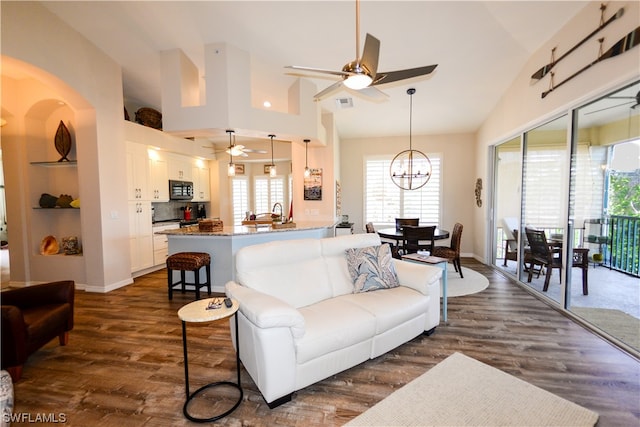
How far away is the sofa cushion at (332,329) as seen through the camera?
1931 millimetres

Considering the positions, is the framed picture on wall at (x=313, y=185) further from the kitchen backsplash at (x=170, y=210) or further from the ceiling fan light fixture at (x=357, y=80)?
the ceiling fan light fixture at (x=357, y=80)

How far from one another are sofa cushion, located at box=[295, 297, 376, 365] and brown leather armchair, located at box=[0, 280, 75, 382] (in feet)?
7.15

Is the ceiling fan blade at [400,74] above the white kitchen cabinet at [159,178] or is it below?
above

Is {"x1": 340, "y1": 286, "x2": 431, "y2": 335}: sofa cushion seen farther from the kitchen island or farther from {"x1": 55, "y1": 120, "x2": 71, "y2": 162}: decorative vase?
{"x1": 55, "y1": 120, "x2": 71, "y2": 162}: decorative vase

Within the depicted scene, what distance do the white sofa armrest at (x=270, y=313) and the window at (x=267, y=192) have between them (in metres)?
6.16

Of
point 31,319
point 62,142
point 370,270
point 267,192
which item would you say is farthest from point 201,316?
point 267,192

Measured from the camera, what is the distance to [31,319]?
7.82 ft

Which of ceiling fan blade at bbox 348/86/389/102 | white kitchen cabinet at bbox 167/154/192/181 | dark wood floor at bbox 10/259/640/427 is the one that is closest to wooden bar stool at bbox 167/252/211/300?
dark wood floor at bbox 10/259/640/427

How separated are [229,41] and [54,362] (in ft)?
13.5

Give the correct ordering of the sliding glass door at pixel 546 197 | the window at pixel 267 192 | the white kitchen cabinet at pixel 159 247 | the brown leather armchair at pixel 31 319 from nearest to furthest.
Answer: the brown leather armchair at pixel 31 319
the sliding glass door at pixel 546 197
the white kitchen cabinet at pixel 159 247
the window at pixel 267 192

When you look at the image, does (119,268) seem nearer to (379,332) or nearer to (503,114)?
(379,332)

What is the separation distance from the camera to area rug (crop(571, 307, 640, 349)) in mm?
2619

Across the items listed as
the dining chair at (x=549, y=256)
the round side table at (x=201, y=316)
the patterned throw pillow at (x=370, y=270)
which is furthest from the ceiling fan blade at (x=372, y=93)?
the dining chair at (x=549, y=256)

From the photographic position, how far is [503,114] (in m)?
4.84
